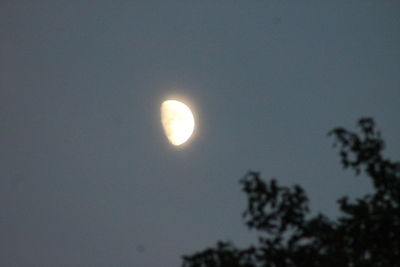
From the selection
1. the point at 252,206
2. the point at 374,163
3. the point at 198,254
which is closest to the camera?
the point at 198,254

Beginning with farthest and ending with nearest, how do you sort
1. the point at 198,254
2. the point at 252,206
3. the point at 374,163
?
the point at 374,163, the point at 252,206, the point at 198,254

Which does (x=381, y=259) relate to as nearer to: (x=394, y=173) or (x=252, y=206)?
(x=394, y=173)

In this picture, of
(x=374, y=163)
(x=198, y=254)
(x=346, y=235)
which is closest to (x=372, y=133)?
(x=374, y=163)

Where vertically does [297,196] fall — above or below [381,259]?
above

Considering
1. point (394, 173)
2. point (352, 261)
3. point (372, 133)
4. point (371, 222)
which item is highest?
point (372, 133)

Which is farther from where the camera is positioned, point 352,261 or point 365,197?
point 365,197

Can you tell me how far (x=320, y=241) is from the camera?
14.9m

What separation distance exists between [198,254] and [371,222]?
196 inches

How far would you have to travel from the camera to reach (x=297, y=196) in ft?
49.1

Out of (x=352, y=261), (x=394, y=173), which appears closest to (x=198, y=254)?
(x=352, y=261)

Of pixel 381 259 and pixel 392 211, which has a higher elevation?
pixel 392 211

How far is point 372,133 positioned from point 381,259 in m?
3.60

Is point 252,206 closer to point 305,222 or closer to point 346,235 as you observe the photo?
point 305,222

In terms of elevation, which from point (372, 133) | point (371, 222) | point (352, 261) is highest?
point (372, 133)
